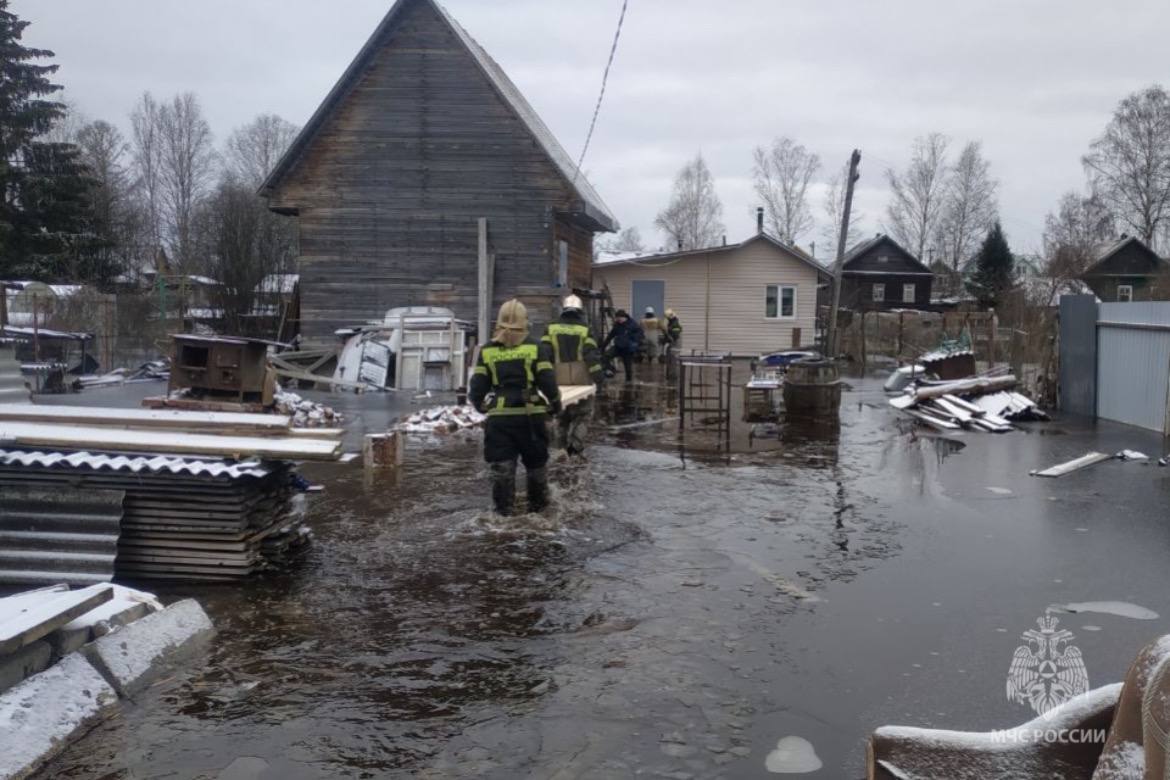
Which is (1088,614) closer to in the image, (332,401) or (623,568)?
(623,568)

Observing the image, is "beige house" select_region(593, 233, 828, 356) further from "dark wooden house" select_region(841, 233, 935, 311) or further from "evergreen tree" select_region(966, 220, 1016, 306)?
"dark wooden house" select_region(841, 233, 935, 311)

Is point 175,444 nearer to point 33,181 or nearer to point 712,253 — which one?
point 712,253

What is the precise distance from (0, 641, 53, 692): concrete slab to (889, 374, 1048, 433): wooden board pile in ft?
43.2

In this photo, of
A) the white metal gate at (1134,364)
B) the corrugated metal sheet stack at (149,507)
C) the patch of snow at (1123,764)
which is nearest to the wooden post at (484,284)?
the white metal gate at (1134,364)

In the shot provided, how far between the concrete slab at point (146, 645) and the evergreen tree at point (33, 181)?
31.7 metres

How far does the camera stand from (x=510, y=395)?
7.71 meters

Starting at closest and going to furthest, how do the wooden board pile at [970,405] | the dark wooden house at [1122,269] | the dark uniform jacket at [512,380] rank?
the dark uniform jacket at [512,380], the wooden board pile at [970,405], the dark wooden house at [1122,269]

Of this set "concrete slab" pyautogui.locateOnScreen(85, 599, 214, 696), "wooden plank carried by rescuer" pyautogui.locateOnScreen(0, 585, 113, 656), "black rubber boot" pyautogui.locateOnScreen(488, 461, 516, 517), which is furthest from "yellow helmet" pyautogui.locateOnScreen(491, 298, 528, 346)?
"wooden plank carried by rescuer" pyautogui.locateOnScreen(0, 585, 113, 656)

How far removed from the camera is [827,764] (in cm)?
387

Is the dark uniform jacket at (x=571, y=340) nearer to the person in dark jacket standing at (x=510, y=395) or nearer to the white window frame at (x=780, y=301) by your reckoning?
the person in dark jacket standing at (x=510, y=395)

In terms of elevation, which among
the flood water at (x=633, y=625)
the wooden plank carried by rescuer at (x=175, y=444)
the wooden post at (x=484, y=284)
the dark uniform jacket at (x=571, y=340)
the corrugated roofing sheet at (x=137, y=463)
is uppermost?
the wooden post at (x=484, y=284)

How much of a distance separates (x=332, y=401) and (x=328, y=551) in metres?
10.3

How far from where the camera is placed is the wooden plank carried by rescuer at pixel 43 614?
4.03m

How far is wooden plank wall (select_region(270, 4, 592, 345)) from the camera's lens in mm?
21047
